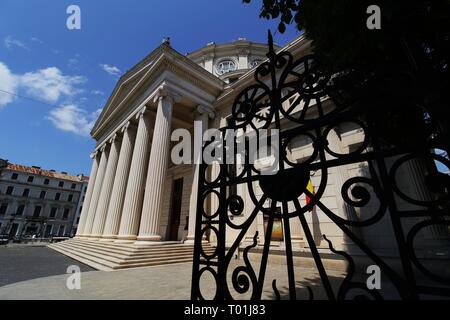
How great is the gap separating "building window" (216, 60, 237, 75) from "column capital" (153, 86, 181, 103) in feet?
A: 47.1

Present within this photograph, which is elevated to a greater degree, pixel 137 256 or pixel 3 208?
pixel 3 208

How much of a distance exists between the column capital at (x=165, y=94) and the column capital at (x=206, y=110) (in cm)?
165

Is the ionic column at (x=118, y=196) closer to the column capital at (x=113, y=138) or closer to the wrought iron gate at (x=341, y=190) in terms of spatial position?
the column capital at (x=113, y=138)

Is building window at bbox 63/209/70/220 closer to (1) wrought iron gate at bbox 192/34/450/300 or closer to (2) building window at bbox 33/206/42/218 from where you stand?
(2) building window at bbox 33/206/42/218

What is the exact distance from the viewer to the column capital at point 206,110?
45.5ft

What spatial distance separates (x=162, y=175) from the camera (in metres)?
10.8

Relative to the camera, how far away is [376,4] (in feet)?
5.01

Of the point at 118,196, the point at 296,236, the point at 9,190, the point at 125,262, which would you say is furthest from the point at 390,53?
the point at 9,190

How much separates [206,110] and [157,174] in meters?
5.64

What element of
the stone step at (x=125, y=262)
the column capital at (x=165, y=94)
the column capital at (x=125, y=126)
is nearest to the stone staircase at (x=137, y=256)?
the stone step at (x=125, y=262)

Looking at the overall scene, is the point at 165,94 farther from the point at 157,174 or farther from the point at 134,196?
Result: the point at 134,196

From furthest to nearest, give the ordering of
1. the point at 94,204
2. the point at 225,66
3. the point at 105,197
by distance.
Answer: the point at 225,66 → the point at 94,204 → the point at 105,197

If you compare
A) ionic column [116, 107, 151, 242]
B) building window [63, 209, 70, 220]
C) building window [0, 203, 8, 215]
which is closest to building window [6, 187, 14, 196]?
building window [0, 203, 8, 215]

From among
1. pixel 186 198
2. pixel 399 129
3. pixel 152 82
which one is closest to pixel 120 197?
pixel 186 198
